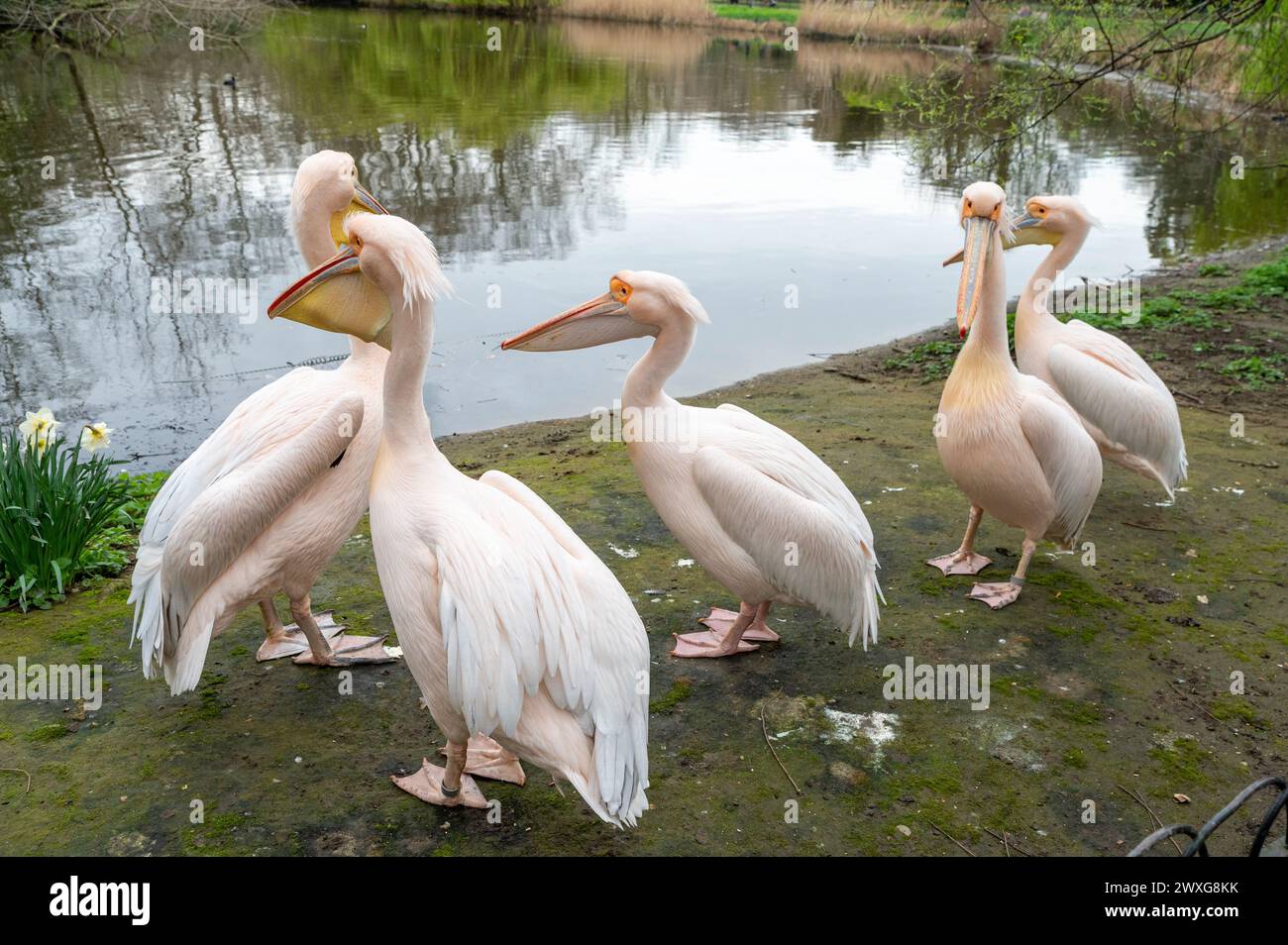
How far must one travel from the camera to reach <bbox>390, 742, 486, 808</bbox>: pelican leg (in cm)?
288

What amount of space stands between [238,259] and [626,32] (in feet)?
89.0

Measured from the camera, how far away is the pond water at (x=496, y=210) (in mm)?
8180

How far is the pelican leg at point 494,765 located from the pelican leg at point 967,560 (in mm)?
2261

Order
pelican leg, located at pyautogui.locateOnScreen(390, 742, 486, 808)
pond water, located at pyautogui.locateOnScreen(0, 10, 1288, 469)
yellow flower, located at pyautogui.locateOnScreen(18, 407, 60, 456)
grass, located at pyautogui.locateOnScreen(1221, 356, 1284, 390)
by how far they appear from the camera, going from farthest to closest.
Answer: pond water, located at pyautogui.locateOnScreen(0, 10, 1288, 469) → grass, located at pyautogui.locateOnScreen(1221, 356, 1284, 390) → yellow flower, located at pyautogui.locateOnScreen(18, 407, 60, 456) → pelican leg, located at pyautogui.locateOnScreen(390, 742, 486, 808)

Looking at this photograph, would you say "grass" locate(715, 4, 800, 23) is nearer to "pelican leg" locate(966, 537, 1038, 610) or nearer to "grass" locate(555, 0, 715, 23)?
"grass" locate(555, 0, 715, 23)

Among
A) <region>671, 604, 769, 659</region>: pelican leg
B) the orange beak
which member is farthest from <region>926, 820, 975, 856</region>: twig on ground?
the orange beak

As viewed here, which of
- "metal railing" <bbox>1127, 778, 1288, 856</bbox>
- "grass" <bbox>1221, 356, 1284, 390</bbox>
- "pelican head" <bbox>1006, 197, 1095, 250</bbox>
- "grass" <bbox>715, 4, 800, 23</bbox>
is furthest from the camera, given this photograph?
"grass" <bbox>715, 4, 800, 23</bbox>

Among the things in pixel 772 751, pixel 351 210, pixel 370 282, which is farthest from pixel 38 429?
pixel 772 751

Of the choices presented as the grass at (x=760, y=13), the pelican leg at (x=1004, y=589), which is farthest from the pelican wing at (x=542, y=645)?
the grass at (x=760, y=13)

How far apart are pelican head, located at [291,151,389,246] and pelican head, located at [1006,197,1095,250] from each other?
10.9ft

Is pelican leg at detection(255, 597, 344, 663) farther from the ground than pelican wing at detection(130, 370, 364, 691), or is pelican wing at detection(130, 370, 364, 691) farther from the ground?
pelican wing at detection(130, 370, 364, 691)

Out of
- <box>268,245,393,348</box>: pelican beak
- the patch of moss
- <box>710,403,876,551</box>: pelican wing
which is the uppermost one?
<box>268,245,393,348</box>: pelican beak

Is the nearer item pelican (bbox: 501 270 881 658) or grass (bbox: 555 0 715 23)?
pelican (bbox: 501 270 881 658)

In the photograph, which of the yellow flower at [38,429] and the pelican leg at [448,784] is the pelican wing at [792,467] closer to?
the pelican leg at [448,784]
